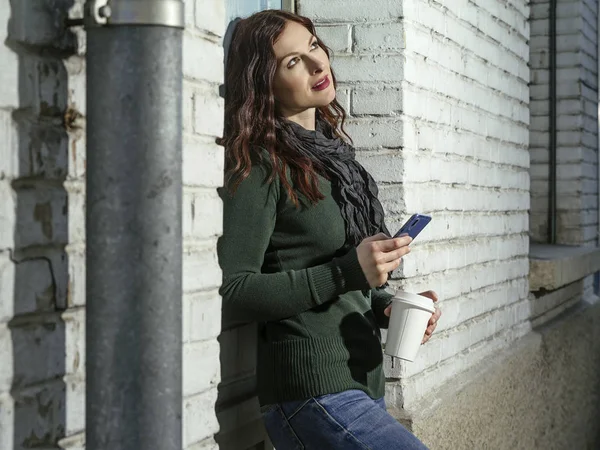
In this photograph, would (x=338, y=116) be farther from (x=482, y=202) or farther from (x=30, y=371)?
(x=30, y=371)

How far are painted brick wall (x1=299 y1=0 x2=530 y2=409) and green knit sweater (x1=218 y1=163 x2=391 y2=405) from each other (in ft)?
2.41

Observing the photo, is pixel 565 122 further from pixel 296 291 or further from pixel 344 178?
pixel 296 291

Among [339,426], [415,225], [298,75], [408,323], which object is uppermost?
[298,75]

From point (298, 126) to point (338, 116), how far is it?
1.35 ft

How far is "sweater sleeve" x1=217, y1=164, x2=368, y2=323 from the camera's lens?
2393 mm

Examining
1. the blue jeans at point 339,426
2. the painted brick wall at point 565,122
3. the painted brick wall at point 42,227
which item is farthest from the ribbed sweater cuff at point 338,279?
the painted brick wall at point 565,122

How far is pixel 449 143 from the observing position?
12.4 feet

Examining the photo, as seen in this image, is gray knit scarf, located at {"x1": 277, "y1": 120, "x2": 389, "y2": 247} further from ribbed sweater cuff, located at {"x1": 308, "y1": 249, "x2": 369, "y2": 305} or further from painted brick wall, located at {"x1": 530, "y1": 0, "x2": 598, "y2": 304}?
painted brick wall, located at {"x1": 530, "y1": 0, "x2": 598, "y2": 304}

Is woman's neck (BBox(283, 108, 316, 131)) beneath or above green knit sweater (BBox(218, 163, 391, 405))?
above

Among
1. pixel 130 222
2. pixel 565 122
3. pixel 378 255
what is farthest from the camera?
pixel 565 122

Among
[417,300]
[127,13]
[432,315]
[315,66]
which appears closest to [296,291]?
[417,300]

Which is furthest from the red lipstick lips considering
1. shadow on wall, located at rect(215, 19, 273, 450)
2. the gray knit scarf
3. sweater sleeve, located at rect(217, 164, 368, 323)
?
sweater sleeve, located at rect(217, 164, 368, 323)

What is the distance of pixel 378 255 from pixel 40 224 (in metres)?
0.95

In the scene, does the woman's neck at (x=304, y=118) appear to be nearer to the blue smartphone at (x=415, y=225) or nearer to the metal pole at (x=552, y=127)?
the blue smartphone at (x=415, y=225)
